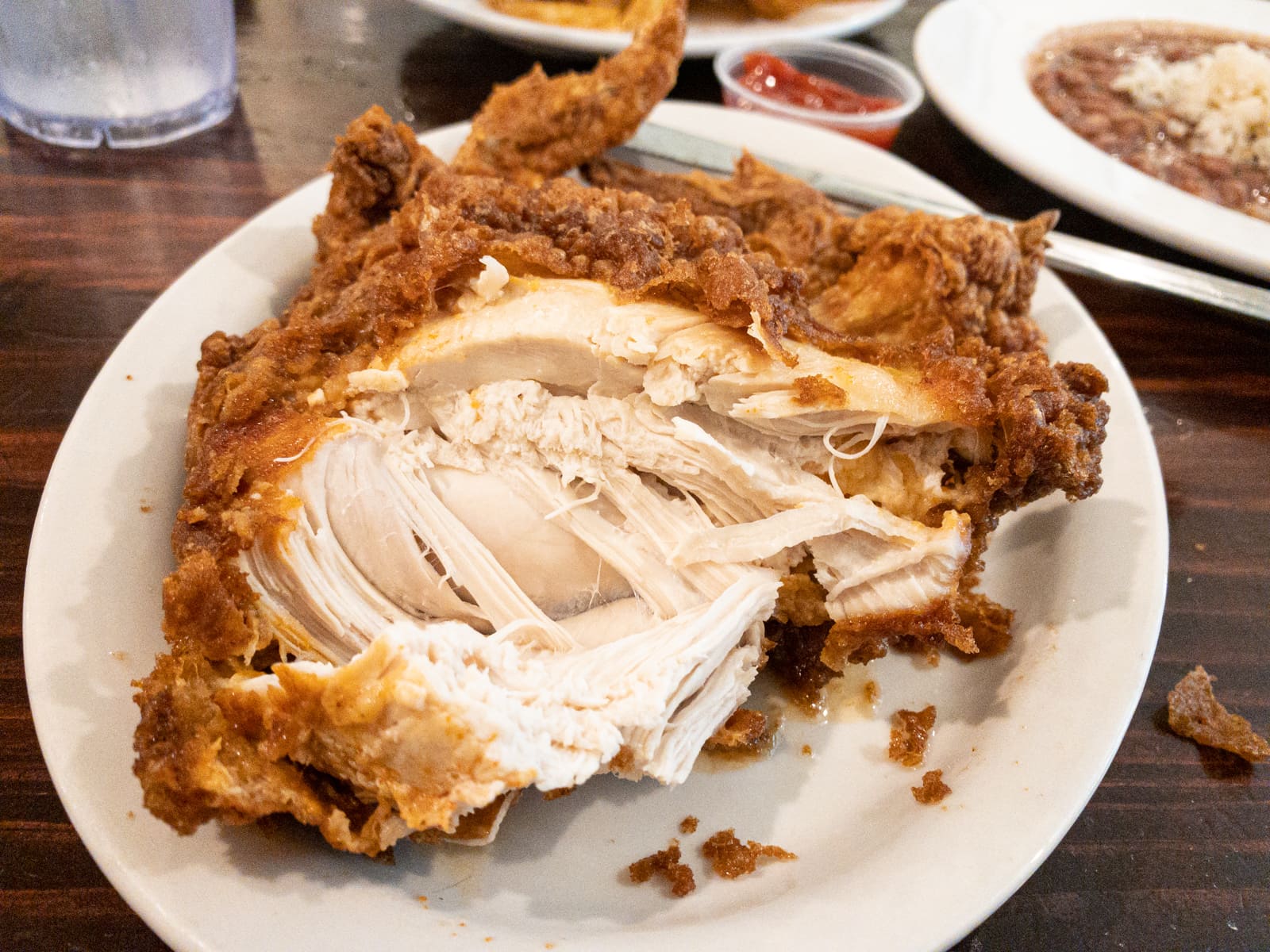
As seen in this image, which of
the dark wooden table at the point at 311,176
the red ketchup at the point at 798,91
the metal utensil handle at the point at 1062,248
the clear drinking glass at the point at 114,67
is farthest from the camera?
the red ketchup at the point at 798,91

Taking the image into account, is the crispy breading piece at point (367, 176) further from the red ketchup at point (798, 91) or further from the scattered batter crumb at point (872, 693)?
the red ketchup at point (798, 91)

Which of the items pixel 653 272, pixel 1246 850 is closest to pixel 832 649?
pixel 653 272

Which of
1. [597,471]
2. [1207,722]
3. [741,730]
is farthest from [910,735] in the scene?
[597,471]

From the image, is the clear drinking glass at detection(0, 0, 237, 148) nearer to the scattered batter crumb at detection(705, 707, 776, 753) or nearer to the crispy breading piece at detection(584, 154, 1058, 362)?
the crispy breading piece at detection(584, 154, 1058, 362)

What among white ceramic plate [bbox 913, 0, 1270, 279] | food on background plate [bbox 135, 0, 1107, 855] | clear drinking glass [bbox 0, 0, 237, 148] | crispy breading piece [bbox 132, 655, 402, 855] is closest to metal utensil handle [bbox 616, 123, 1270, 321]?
white ceramic plate [bbox 913, 0, 1270, 279]

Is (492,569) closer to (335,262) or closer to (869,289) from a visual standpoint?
(335,262)

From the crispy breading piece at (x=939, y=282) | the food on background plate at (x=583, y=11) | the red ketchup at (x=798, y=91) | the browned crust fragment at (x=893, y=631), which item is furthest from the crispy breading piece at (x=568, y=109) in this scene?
the browned crust fragment at (x=893, y=631)

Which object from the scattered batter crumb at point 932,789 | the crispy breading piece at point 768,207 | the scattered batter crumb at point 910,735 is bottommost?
the scattered batter crumb at point 910,735
